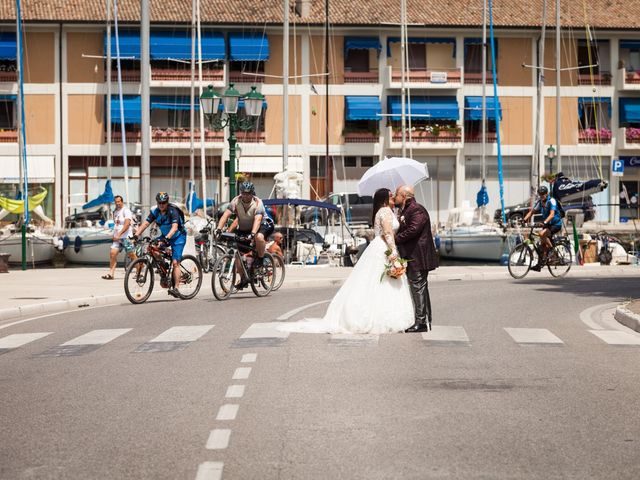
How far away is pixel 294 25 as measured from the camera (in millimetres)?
59969

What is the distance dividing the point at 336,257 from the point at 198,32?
21.1m

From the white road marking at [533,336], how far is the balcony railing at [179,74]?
1780 inches

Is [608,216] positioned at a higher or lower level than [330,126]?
lower

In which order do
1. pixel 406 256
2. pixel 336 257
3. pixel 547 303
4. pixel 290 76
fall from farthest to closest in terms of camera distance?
pixel 290 76 → pixel 336 257 → pixel 547 303 → pixel 406 256

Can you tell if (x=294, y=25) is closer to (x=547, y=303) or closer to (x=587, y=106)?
(x=587, y=106)

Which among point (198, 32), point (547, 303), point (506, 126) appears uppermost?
point (198, 32)

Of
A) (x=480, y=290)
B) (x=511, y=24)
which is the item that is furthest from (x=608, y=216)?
(x=480, y=290)

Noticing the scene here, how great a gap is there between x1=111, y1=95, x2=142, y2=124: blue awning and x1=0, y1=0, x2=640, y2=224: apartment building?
0.09 metres

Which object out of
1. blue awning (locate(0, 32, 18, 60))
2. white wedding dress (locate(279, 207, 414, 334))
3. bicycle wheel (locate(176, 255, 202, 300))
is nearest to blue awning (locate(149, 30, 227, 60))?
blue awning (locate(0, 32, 18, 60))

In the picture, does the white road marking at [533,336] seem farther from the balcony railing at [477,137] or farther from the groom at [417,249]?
the balcony railing at [477,137]

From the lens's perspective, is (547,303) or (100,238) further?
(100,238)

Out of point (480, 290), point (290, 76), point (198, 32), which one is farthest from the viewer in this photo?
point (290, 76)

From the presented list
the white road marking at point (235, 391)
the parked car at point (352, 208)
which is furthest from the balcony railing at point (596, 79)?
the white road marking at point (235, 391)

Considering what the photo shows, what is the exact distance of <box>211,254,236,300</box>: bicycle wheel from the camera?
21.2 m
